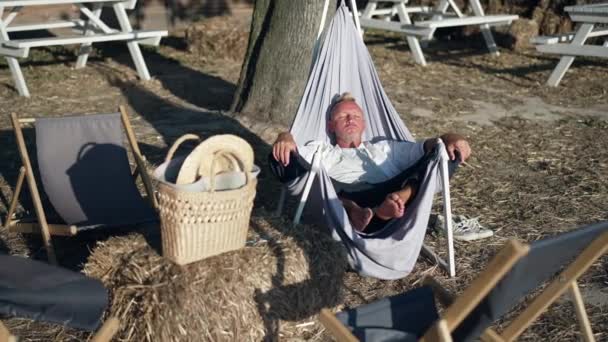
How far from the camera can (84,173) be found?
4316 millimetres

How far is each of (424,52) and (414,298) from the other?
761cm

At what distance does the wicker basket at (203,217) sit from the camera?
2863mm

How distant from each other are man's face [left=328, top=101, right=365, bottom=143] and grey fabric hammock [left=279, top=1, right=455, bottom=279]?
0.46 feet

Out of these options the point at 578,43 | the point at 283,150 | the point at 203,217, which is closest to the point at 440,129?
the point at 578,43

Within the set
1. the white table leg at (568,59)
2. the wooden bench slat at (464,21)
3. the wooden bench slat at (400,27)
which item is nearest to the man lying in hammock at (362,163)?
the white table leg at (568,59)

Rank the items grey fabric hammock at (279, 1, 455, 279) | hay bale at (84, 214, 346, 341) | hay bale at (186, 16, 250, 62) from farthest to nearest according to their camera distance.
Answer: hay bale at (186, 16, 250, 62)
grey fabric hammock at (279, 1, 455, 279)
hay bale at (84, 214, 346, 341)

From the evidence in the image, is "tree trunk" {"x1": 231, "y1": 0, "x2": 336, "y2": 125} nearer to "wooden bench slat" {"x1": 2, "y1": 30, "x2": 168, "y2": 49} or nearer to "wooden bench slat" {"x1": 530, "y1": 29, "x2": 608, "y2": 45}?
"wooden bench slat" {"x1": 2, "y1": 30, "x2": 168, "y2": 49}

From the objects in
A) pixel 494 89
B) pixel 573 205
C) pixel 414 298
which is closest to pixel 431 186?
pixel 414 298

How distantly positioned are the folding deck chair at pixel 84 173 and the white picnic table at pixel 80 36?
3.13 meters

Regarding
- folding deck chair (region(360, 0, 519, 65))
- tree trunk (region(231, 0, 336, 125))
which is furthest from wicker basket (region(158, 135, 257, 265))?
folding deck chair (region(360, 0, 519, 65))

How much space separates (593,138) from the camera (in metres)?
6.23

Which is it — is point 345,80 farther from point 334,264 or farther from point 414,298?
point 414,298

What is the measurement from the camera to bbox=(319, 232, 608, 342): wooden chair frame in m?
2.03

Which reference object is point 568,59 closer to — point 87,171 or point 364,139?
point 364,139
